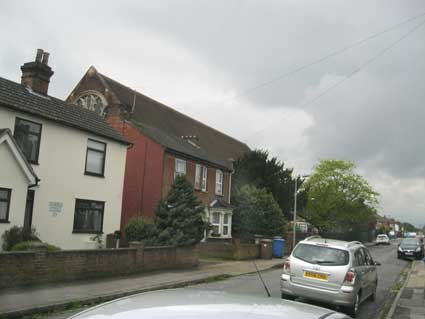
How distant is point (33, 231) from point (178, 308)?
53.6ft

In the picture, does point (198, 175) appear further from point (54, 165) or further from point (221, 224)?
point (54, 165)

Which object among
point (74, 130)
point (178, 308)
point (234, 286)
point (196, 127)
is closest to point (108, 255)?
point (234, 286)

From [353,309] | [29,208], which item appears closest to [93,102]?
[29,208]

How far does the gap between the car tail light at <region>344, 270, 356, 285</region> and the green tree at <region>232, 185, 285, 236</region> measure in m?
21.4

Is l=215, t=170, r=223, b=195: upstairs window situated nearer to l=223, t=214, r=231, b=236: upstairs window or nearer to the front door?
l=223, t=214, r=231, b=236: upstairs window

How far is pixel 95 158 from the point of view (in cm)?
2150

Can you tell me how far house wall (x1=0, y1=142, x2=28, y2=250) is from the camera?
51.9 feet

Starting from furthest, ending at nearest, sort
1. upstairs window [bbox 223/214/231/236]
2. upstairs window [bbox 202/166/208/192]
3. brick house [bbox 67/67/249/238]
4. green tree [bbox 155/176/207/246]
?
upstairs window [bbox 223/214/231/236] < upstairs window [bbox 202/166/208/192] < brick house [bbox 67/67/249/238] < green tree [bbox 155/176/207/246]

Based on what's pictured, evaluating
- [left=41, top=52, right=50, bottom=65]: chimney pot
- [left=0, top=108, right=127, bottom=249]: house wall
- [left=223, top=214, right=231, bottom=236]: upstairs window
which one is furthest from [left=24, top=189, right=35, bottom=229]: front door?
[left=223, top=214, right=231, bottom=236]: upstairs window

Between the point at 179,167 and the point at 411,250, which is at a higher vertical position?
the point at 179,167

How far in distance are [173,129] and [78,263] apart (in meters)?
27.4

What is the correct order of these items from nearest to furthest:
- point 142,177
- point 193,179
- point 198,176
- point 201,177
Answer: point 142,177
point 193,179
point 198,176
point 201,177

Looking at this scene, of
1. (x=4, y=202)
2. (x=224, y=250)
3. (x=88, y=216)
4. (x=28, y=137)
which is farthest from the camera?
(x=224, y=250)

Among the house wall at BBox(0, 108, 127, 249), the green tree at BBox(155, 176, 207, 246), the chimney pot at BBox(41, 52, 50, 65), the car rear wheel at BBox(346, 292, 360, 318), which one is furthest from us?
the chimney pot at BBox(41, 52, 50, 65)
